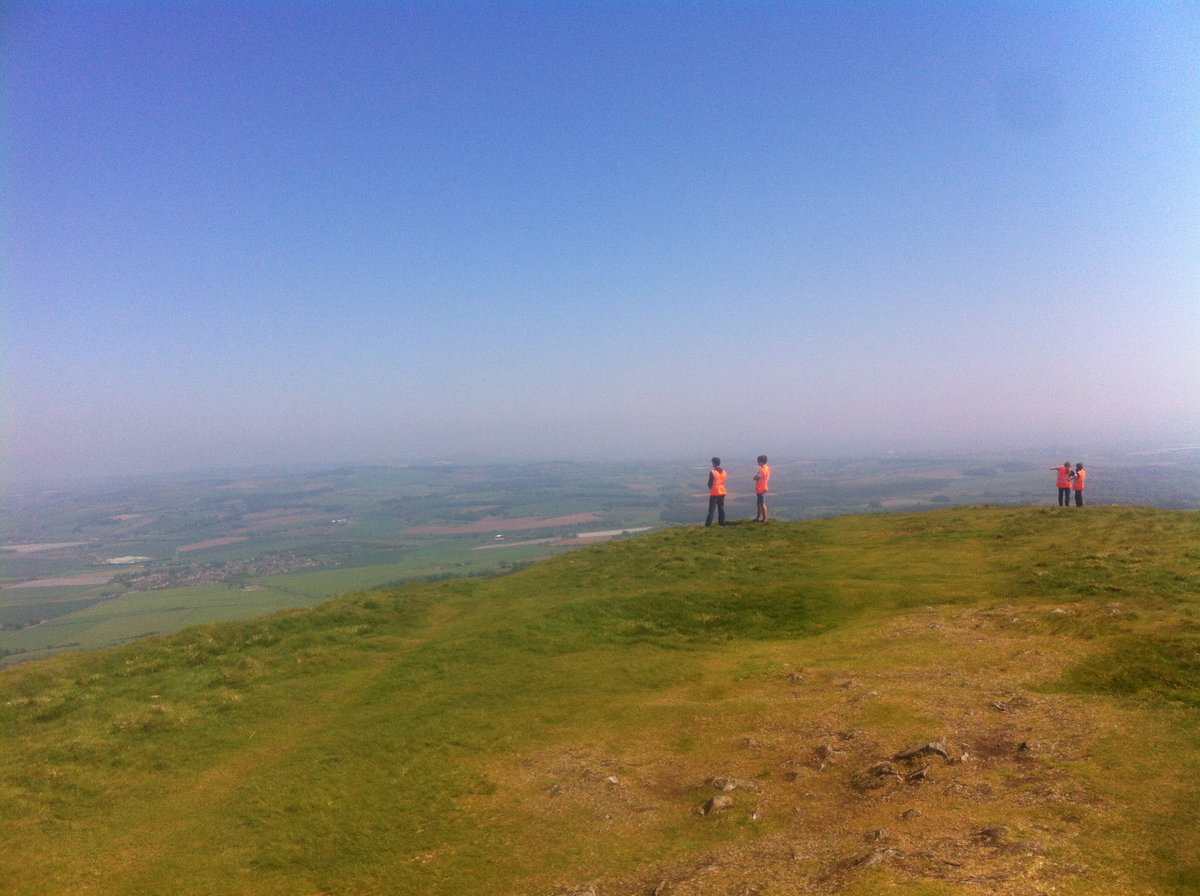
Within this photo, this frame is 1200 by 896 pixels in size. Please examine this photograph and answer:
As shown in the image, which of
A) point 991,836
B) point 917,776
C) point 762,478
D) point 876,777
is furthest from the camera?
point 762,478

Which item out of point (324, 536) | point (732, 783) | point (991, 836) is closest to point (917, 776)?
point (991, 836)

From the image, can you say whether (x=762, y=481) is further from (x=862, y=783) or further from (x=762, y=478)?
(x=862, y=783)

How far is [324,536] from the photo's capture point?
136500 mm

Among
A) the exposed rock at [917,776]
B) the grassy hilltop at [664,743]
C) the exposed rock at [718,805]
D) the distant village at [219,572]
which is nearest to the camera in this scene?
the grassy hilltop at [664,743]

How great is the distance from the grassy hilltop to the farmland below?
148 feet

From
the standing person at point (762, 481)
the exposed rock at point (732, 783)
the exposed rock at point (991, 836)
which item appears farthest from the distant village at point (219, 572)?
the exposed rock at point (991, 836)

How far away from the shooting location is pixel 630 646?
16.8m

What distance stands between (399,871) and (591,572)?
54.0 ft

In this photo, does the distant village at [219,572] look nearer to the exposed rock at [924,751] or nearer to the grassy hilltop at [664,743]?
the grassy hilltop at [664,743]

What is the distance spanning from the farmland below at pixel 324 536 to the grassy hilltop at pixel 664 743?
45.1 meters

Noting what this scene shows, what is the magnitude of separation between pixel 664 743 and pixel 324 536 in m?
141

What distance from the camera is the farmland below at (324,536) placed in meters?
74.1

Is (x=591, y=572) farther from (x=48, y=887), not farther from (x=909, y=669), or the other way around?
(x=48, y=887)

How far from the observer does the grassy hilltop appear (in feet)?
24.2
